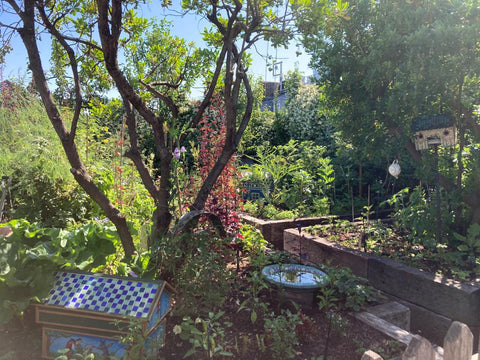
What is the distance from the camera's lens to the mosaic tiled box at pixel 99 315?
71.5 inches

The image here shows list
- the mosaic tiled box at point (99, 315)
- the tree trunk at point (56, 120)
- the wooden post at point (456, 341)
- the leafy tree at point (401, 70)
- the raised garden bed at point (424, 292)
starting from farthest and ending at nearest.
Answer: the leafy tree at point (401, 70) < the raised garden bed at point (424, 292) < the tree trunk at point (56, 120) < the mosaic tiled box at point (99, 315) < the wooden post at point (456, 341)

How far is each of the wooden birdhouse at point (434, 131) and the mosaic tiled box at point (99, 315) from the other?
2889 millimetres

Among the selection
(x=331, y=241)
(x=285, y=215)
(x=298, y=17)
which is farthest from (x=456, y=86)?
(x=285, y=215)

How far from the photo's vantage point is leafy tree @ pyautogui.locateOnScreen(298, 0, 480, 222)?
3.09 metres

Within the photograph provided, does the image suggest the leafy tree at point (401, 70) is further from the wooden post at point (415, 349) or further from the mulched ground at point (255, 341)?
the wooden post at point (415, 349)

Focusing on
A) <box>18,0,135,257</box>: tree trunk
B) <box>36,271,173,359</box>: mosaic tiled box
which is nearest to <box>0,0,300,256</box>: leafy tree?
<box>18,0,135,257</box>: tree trunk

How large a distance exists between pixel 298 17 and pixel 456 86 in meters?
1.82

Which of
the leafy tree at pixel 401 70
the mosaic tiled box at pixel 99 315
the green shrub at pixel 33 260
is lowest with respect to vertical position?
the mosaic tiled box at pixel 99 315

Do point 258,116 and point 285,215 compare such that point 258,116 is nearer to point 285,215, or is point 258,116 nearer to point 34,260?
point 285,215

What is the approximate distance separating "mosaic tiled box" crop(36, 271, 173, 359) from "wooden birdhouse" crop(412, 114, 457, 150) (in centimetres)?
289

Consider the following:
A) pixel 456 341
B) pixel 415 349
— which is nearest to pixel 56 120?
pixel 415 349

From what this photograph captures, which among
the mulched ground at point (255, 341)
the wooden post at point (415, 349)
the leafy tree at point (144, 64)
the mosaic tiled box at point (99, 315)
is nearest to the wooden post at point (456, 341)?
the wooden post at point (415, 349)

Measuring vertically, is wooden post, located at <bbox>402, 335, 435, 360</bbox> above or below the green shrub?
below

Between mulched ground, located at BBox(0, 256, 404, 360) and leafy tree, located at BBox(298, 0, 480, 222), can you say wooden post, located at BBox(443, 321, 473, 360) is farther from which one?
leafy tree, located at BBox(298, 0, 480, 222)
